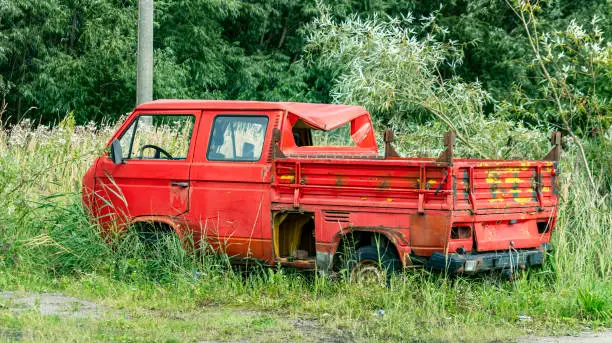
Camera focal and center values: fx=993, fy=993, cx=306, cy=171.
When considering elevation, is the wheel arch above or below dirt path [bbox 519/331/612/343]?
above

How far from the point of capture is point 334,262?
939cm

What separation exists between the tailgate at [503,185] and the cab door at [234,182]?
76.1 inches

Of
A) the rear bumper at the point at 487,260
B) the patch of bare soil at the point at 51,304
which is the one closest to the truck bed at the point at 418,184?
the rear bumper at the point at 487,260

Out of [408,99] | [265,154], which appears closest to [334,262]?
[265,154]

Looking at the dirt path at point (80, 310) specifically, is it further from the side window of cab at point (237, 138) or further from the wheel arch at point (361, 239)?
the side window of cab at point (237, 138)

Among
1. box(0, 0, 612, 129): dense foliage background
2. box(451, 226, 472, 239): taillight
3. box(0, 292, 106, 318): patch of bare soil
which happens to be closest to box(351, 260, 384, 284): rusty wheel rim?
box(451, 226, 472, 239): taillight

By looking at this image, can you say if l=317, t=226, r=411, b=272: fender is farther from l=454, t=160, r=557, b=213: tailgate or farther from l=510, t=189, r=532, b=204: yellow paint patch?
l=510, t=189, r=532, b=204: yellow paint patch

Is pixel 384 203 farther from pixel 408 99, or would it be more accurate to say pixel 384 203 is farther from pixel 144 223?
pixel 408 99

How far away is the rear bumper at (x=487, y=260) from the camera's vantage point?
337 inches

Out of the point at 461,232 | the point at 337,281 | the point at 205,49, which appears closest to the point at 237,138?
the point at 337,281

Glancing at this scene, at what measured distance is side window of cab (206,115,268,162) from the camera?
9773 mm

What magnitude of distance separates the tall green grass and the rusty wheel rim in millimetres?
154

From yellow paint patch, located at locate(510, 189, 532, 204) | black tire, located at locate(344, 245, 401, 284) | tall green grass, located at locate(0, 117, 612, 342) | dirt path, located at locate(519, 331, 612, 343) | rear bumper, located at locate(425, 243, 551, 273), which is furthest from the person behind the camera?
yellow paint patch, located at locate(510, 189, 532, 204)

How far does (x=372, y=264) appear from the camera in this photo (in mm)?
9172
